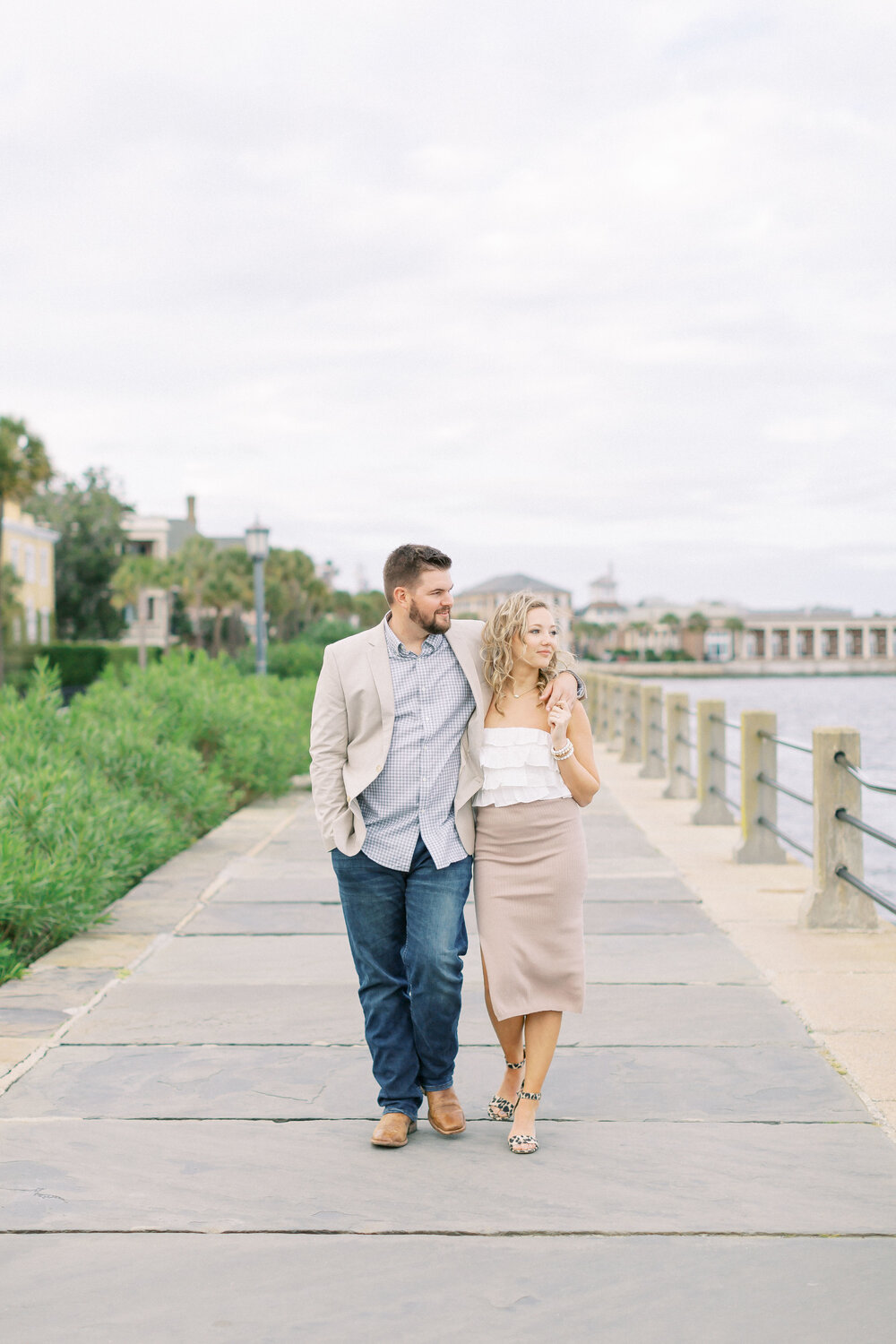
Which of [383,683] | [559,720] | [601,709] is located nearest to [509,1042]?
[559,720]

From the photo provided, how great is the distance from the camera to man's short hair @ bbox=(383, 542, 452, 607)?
4.13m

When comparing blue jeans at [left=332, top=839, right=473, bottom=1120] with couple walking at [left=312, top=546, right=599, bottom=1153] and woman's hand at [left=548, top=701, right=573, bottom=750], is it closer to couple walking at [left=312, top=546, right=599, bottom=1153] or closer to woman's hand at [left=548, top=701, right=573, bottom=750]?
couple walking at [left=312, top=546, right=599, bottom=1153]

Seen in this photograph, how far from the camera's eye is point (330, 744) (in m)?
4.24

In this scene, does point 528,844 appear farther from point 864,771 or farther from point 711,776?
point 864,771

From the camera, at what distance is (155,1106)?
182 inches

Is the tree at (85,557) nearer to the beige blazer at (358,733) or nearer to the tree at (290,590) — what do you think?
the tree at (290,590)

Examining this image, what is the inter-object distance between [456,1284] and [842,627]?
20182 centimetres

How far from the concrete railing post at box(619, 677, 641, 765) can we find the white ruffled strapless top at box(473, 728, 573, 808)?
16773 mm

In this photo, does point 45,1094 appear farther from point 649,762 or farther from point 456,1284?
point 649,762

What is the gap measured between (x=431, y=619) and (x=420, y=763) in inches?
17.8

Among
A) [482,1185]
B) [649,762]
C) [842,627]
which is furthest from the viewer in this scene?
[842,627]

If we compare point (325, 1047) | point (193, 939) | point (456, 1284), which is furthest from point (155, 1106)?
point (193, 939)

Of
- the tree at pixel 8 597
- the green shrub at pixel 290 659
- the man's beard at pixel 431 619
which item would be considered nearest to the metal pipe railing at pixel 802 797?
the man's beard at pixel 431 619

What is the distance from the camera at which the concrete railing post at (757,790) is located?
33.5ft
